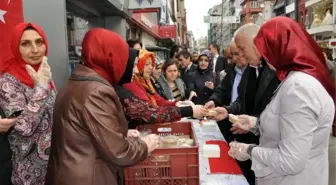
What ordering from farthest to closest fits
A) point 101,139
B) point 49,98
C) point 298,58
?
point 49,98 → point 298,58 → point 101,139

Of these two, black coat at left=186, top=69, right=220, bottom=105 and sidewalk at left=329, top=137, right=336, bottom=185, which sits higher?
black coat at left=186, top=69, right=220, bottom=105

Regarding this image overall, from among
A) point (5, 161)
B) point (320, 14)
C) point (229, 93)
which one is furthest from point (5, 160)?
point (320, 14)

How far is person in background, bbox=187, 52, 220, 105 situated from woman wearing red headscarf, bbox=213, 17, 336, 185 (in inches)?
181

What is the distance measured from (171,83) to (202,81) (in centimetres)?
85

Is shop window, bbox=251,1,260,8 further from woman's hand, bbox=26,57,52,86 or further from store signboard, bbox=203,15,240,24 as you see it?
woman's hand, bbox=26,57,52,86

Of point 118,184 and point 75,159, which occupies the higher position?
point 75,159

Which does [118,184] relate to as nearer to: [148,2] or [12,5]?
[12,5]

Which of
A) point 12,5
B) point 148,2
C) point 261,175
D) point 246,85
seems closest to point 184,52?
point 148,2

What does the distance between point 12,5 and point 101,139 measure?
5.55ft

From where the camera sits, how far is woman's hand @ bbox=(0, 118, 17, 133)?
1983 millimetres

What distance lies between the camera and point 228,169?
7.93 feet

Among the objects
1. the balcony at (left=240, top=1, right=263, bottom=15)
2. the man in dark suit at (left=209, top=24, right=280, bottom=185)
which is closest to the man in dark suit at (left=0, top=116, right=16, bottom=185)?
the man in dark suit at (left=209, top=24, right=280, bottom=185)

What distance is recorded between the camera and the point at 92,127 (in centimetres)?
163

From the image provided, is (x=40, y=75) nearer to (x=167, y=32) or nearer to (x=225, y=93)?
(x=225, y=93)
